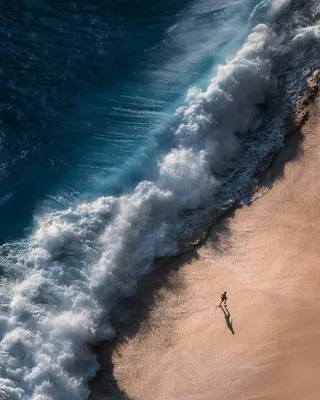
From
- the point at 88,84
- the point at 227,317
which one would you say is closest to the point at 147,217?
the point at 227,317

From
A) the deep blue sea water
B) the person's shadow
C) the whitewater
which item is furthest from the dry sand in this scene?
the deep blue sea water

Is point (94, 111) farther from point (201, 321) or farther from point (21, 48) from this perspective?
point (201, 321)

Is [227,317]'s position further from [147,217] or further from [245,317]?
[147,217]

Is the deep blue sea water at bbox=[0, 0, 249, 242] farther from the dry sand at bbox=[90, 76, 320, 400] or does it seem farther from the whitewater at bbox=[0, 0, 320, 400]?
the dry sand at bbox=[90, 76, 320, 400]

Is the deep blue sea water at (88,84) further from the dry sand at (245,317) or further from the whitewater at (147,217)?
the dry sand at (245,317)

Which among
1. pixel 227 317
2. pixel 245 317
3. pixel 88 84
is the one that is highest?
pixel 88 84

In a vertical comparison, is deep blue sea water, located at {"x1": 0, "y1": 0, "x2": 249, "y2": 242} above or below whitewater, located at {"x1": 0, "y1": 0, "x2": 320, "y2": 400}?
above
